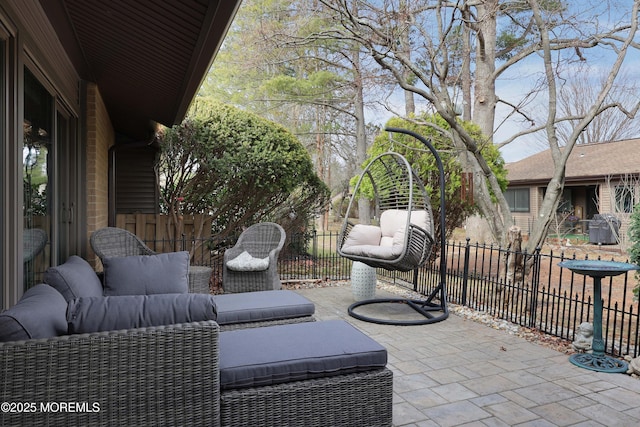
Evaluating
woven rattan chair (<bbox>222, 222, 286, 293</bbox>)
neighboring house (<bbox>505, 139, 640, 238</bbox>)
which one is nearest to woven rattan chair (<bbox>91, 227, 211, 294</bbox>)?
woven rattan chair (<bbox>222, 222, 286, 293</bbox>)

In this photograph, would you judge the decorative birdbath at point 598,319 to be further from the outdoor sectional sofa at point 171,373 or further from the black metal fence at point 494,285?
the outdoor sectional sofa at point 171,373

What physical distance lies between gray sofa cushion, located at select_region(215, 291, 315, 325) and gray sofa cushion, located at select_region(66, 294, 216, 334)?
1215mm

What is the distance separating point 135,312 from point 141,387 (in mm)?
299

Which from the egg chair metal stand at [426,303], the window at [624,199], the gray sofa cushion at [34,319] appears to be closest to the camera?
the gray sofa cushion at [34,319]

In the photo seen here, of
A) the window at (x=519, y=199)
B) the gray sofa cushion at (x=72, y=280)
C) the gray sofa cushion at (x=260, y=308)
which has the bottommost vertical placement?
the gray sofa cushion at (x=260, y=308)

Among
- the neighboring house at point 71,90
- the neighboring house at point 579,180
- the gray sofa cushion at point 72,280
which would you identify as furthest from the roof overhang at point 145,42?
the neighboring house at point 579,180

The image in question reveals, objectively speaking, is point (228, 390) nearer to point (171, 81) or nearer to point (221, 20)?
point (221, 20)

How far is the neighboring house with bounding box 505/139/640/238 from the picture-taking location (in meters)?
14.1

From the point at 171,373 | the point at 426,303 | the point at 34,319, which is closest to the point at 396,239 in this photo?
the point at 426,303

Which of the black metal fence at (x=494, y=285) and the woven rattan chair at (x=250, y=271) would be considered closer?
the black metal fence at (x=494, y=285)

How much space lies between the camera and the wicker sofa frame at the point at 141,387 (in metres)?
1.61

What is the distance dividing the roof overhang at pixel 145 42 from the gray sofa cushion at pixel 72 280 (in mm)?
1568

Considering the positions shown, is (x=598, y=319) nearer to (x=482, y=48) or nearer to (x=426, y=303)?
(x=426, y=303)

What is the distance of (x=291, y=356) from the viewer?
7.14ft
